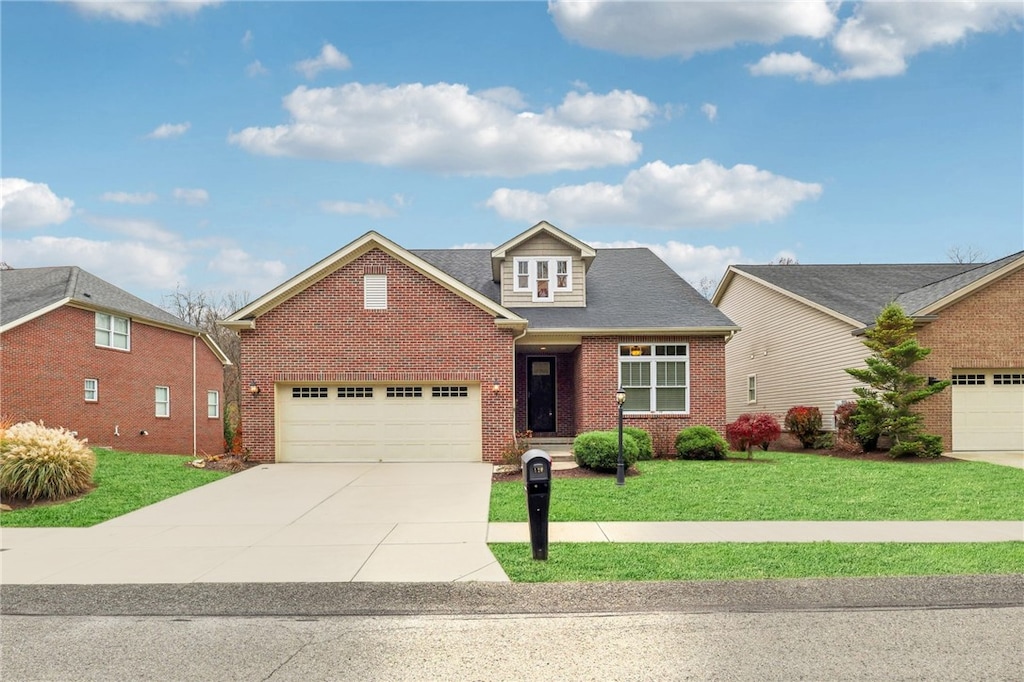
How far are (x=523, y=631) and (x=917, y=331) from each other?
17.4m

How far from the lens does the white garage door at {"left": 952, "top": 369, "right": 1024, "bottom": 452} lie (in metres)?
19.0

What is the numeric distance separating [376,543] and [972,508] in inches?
367

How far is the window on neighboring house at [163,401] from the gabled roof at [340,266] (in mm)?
11791

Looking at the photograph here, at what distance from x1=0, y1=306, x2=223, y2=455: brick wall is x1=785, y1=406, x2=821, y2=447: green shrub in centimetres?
2267

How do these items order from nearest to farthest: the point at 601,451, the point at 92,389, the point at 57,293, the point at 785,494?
1. the point at 785,494
2. the point at 601,451
3. the point at 57,293
4. the point at 92,389

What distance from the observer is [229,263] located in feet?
124

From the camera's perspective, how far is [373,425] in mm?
17781

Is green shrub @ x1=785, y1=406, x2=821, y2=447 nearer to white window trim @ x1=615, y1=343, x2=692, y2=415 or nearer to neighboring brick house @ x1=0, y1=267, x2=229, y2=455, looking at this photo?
white window trim @ x1=615, y1=343, x2=692, y2=415

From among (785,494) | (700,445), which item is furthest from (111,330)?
(785,494)

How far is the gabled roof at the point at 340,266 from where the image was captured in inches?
686

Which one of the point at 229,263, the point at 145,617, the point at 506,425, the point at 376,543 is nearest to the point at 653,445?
the point at 506,425

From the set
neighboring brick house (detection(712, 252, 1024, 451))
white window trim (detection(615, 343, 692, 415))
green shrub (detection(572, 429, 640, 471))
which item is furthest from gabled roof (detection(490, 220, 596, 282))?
neighboring brick house (detection(712, 252, 1024, 451))

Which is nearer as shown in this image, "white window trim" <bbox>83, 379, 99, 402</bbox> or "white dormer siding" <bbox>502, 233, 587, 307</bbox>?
"white dormer siding" <bbox>502, 233, 587, 307</bbox>

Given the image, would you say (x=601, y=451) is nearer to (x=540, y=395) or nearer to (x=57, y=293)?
(x=540, y=395)
